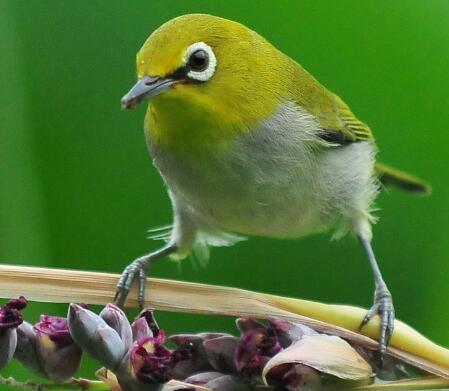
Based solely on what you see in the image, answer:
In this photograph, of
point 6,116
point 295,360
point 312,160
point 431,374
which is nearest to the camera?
point 295,360

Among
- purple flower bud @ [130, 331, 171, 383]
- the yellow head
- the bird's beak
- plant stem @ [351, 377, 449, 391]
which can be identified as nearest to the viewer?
purple flower bud @ [130, 331, 171, 383]

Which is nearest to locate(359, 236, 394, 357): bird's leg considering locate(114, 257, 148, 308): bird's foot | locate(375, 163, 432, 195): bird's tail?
locate(375, 163, 432, 195): bird's tail

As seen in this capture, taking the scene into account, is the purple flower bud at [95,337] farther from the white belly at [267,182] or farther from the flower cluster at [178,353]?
the white belly at [267,182]

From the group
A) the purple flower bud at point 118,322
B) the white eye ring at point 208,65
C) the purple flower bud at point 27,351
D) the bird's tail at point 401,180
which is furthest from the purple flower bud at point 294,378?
the bird's tail at point 401,180

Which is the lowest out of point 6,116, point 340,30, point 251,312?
point 251,312

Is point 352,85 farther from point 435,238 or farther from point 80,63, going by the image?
point 80,63

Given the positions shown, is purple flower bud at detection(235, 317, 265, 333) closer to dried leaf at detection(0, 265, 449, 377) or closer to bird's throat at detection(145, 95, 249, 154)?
dried leaf at detection(0, 265, 449, 377)

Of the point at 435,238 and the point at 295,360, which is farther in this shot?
the point at 435,238

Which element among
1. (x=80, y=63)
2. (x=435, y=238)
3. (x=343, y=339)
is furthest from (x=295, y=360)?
(x=80, y=63)

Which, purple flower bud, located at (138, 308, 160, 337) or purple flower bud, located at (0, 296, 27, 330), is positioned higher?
purple flower bud, located at (0, 296, 27, 330)
